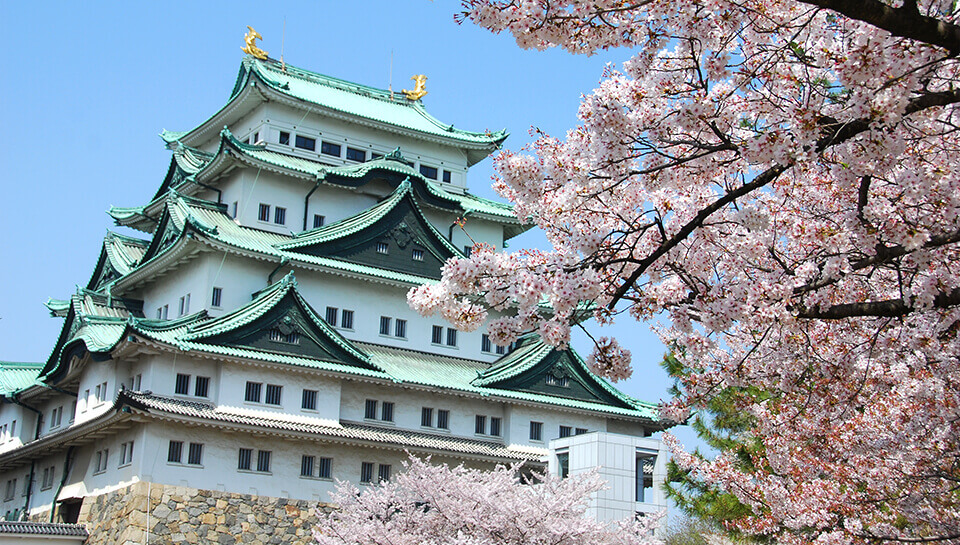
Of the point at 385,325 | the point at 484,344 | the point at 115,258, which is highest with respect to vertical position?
→ the point at 115,258

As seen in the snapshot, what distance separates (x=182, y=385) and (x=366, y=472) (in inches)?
275

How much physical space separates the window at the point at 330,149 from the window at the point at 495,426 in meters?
13.2

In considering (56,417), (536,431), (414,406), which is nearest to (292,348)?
(414,406)

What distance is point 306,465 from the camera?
33.8 m

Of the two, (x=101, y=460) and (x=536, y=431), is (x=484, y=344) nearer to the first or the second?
(x=536, y=431)

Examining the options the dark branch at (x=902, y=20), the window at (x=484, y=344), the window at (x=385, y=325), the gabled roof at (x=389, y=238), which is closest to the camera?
the dark branch at (x=902, y=20)

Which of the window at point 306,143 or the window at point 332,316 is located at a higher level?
the window at point 306,143

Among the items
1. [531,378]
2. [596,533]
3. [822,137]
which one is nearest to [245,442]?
[531,378]

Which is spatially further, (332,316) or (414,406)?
(332,316)

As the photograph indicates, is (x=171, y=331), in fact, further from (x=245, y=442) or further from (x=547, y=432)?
(x=547, y=432)

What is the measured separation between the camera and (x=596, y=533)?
23234 millimetres

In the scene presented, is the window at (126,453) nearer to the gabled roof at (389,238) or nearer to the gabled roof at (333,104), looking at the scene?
the gabled roof at (389,238)

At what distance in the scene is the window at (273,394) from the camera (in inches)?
1329

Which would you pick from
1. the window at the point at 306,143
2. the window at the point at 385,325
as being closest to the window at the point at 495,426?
the window at the point at 385,325
